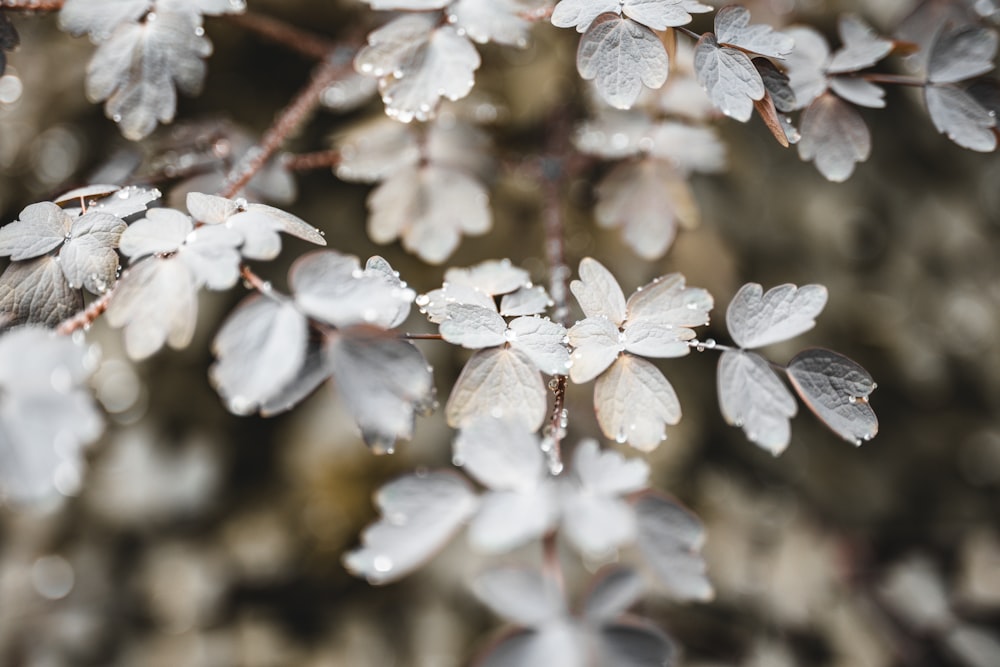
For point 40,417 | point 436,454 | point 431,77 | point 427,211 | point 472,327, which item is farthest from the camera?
Answer: point 436,454

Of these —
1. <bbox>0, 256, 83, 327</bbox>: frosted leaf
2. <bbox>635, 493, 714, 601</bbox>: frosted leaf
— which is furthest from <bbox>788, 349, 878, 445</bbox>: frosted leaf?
<bbox>0, 256, 83, 327</bbox>: frosted leaf

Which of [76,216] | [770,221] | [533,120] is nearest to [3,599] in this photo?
[76,216]

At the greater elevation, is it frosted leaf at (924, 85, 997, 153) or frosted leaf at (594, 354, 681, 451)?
frosted leaf at (924, 85, 997, 153)

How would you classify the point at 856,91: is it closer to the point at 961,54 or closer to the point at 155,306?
the point at 961,54

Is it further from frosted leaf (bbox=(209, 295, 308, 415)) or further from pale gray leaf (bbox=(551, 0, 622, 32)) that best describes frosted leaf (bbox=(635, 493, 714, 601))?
pale gray leaf (bbox=(551, 0, 622, 32))

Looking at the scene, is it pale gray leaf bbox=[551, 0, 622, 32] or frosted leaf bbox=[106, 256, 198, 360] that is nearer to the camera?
frosted leaf bbox=[106, 256, 198, 360]

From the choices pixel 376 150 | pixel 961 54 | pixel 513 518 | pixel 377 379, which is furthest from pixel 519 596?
pixel 961 54
